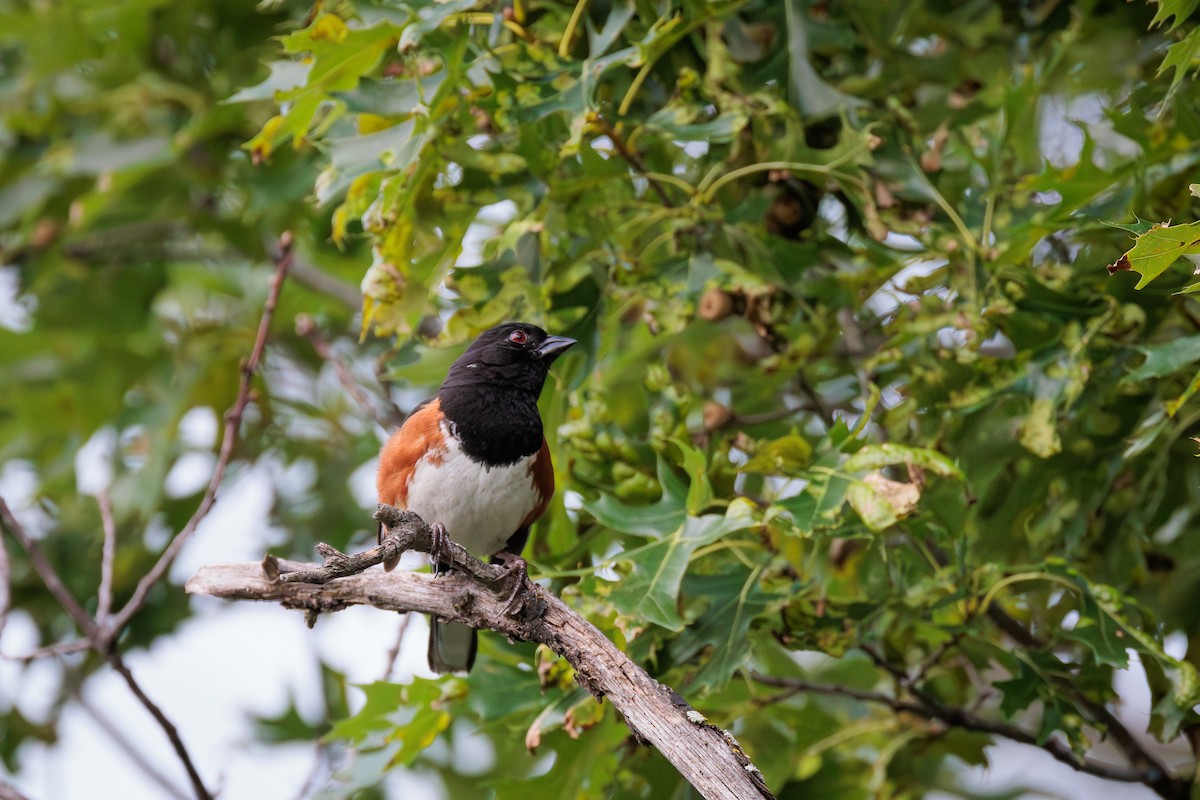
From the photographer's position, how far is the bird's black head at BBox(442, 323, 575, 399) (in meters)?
3.76

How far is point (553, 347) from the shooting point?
3.65 m

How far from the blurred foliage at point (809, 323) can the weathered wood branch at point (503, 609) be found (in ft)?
0.65

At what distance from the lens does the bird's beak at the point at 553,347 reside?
3.57 m

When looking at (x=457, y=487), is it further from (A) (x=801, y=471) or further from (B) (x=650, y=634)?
(A) (x=801, y=471)

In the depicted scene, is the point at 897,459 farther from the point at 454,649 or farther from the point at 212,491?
the point at 212,491

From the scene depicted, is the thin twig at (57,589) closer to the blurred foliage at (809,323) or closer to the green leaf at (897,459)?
the blurred foliage at (809,323)

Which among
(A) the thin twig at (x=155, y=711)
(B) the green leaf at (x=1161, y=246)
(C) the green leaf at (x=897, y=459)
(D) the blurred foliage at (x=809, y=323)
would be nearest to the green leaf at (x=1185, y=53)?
(D) the blurred foliage at (x=809, y=323)

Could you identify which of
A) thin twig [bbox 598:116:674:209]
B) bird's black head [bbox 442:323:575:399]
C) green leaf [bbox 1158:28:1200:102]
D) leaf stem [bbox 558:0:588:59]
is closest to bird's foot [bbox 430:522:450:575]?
bird's black head [bbox 442:323:575:399]

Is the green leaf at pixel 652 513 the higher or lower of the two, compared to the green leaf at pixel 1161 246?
lower

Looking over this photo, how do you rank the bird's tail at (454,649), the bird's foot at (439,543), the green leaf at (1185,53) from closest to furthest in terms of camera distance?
the green leaf at (1185,53) → the bird's foot at (439,543) → the bird's tail at (454,649)

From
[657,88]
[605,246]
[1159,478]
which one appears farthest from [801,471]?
[657,88]

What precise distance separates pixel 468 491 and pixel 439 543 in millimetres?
869

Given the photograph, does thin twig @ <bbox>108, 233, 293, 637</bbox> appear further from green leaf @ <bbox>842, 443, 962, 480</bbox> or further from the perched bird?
green leaf @ <bbox>842, 443, 962, 480</bbox>

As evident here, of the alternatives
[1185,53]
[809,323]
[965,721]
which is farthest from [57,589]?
[1185,53]
